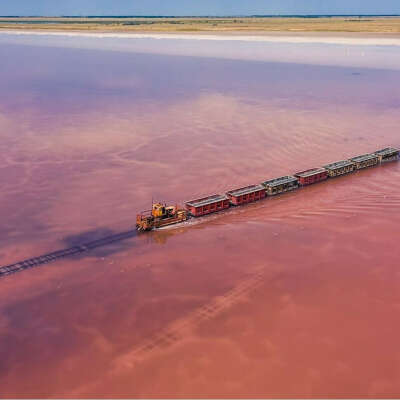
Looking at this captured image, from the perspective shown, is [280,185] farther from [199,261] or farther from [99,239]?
[99,239]

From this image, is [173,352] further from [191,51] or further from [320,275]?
[191,51]

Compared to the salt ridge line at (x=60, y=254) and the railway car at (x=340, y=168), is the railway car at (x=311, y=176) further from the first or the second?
the salt ridge line at (x=60, y=254)

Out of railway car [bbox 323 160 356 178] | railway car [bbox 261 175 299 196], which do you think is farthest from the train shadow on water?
railway car [bbox 323 160 356 178]

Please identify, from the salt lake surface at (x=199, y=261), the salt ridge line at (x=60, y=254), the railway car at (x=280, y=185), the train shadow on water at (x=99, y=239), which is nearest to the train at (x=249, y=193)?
Result: the railway car at (x=280, y=185)

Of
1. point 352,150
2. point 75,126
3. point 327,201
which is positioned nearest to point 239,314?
point 327,201

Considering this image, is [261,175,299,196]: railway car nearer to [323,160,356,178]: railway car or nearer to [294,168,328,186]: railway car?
[294,168,328,186]: railway car
